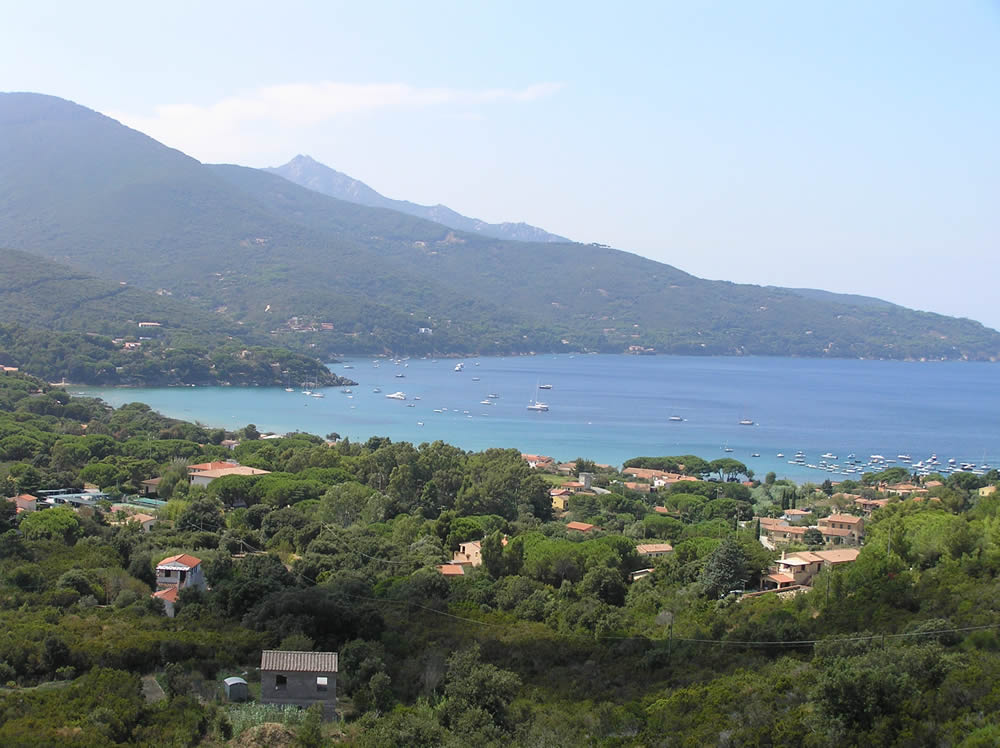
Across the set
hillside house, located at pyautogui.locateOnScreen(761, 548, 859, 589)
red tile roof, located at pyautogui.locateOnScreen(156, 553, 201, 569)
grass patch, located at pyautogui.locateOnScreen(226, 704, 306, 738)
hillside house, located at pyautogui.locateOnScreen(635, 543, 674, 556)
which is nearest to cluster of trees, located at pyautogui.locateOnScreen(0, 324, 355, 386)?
red tile roof, located at pyautogui.locateOnScreen(156, 553, 201, 569)

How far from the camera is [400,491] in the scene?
79.6 ft

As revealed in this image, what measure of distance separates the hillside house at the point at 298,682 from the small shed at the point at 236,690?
0.57 ft

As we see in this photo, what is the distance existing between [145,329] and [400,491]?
182ft

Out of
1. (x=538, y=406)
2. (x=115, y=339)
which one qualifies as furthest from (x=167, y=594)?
(x=115, y=339)

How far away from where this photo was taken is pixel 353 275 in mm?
122812

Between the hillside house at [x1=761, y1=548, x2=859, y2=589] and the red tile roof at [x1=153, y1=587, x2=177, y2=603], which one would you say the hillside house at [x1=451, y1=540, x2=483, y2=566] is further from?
the red tile roof at [x1=153, y1=587, x2=177, y2=603]

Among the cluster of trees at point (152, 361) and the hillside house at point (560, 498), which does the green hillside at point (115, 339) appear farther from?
the hillside house at point (560, 498)

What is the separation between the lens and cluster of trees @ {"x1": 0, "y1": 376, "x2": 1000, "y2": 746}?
355 inches

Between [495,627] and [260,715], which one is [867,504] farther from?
[260,715]

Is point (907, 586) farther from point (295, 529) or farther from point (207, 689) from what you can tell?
point (295, 529)

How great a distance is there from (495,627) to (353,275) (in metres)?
112

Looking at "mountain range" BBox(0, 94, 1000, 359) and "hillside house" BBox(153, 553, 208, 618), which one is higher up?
"mountain range" BBox(0, 94, 1000, 359)

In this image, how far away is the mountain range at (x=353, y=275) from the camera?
10450 cm

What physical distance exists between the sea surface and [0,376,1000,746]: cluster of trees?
22.4 m
